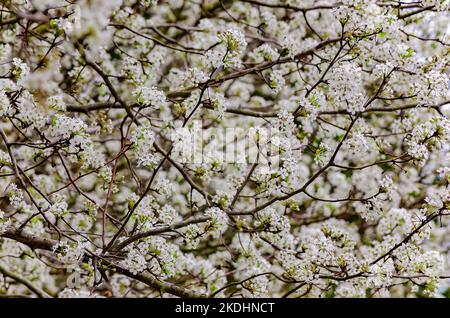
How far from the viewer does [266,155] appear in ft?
11.0

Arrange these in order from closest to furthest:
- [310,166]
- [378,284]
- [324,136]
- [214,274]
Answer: [378,284], [214,274], [324,136], [310,166]

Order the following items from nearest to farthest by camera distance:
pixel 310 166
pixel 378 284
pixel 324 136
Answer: pixel 378 284
pixel 324 136
pixel 310 166

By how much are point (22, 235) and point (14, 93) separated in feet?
2.44

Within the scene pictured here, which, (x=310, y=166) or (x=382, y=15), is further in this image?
(x=310, y=166)

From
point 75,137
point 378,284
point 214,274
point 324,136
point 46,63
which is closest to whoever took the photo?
point 75,137

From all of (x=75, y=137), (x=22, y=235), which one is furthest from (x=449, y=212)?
(x=22, y=235)

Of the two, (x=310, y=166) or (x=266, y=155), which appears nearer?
(x=266, y=155)

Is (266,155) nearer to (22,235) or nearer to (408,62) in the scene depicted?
(408,62)

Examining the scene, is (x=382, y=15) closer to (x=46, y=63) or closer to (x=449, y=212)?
(x=449, y=212)
